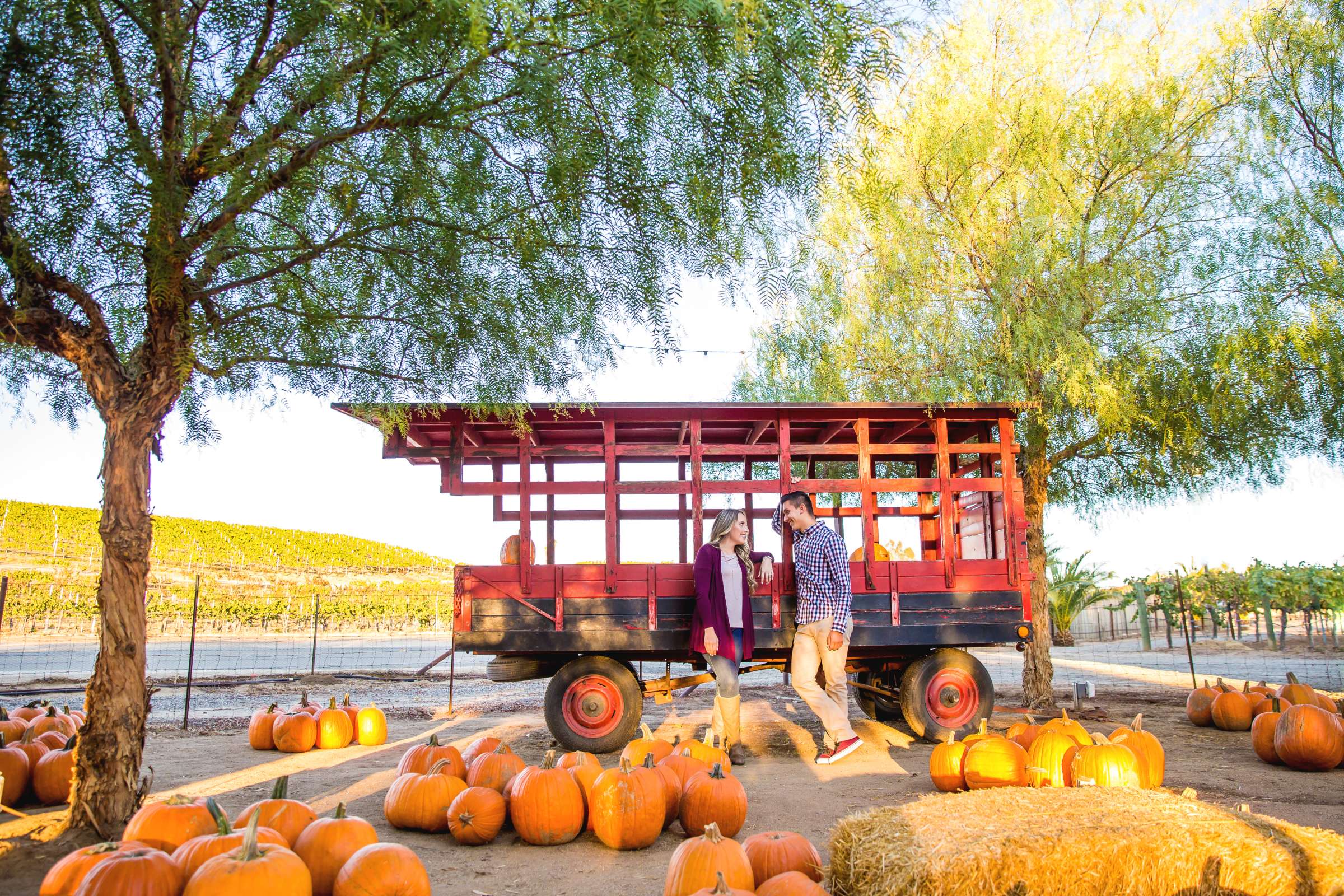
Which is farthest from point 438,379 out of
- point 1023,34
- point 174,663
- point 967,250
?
point 174,663

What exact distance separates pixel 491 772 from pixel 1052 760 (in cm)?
329

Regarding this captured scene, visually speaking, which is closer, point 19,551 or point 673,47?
point 673,47

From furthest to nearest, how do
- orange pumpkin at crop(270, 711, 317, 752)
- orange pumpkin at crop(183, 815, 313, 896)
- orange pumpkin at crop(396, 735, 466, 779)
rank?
orange pumpkin at crop(270, 711, 317, 752) < orange pumpkin at crop(396, 735, 466, 779) < orange pumpkin at crop(183, 815, 313, 896)

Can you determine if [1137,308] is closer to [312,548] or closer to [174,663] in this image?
[174,663]

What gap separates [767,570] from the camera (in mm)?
6848

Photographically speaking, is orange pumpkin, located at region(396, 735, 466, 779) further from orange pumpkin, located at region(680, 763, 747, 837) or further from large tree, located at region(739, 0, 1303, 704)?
large tree, located at region(739, 0, 1303, 704)

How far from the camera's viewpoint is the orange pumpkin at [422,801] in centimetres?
442

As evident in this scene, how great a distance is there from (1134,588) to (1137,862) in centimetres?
2176

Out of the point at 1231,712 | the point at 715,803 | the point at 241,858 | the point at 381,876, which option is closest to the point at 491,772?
the point at 715,803

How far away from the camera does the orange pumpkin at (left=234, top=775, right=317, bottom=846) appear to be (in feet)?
10.8

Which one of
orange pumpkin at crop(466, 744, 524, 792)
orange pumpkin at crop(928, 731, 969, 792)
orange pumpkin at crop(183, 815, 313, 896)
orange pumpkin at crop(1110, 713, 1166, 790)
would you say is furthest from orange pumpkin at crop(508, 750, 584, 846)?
orange pumpkin at crop(1110, 713, 1166, 790)

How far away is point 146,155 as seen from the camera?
10.8 feet

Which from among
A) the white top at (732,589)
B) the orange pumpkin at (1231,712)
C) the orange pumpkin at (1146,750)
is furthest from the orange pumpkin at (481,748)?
the orange pumpkin at (1231,712)

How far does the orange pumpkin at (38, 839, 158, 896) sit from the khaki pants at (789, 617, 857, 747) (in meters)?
4.71
